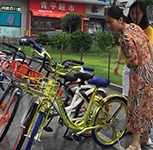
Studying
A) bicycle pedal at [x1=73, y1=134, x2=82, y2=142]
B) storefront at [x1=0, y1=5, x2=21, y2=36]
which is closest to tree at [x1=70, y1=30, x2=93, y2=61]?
bicycle pedal at [x1=73, y1=134, x2=82, y2=142]

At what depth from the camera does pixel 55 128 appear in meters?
4.57

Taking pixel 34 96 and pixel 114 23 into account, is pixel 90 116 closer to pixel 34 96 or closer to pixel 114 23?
pixel 34 96

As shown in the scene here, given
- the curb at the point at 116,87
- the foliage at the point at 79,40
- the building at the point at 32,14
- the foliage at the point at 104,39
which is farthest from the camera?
the building at the point at 32,14

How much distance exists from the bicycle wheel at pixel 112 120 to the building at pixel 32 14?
1011 inches

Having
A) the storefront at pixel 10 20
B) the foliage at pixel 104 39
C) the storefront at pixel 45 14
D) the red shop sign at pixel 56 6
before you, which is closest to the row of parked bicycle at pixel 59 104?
the foliage at pixel 104 39

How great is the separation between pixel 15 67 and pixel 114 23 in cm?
139

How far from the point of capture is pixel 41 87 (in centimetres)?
316

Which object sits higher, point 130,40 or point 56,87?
point 130,40

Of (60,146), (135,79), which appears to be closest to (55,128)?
(60,146)

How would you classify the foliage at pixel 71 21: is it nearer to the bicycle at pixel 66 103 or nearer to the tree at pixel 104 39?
the tree at pixel 104 39

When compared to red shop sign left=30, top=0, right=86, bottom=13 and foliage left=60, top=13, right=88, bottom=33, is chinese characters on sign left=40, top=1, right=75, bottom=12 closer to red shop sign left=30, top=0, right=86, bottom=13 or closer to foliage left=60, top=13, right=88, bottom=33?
red shop sign left=30, top=0, right=86, bottom=13

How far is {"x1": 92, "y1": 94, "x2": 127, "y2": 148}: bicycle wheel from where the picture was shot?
3770mm

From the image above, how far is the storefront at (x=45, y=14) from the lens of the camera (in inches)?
1159

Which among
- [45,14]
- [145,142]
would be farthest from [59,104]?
[45,14]
